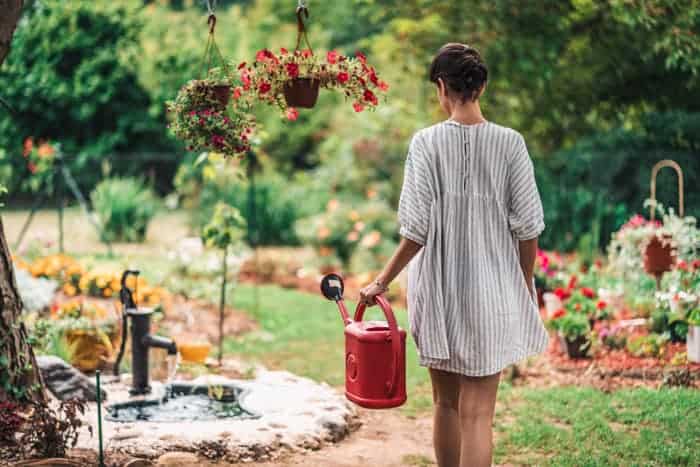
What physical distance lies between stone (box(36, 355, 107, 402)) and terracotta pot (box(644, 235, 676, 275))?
12.5ft

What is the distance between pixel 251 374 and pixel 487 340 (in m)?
3.17

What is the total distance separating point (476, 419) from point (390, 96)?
9649 millimetres

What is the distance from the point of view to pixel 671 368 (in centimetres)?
587

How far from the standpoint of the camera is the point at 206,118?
424 cm

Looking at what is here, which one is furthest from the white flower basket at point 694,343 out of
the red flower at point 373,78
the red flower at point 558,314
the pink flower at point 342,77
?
the pink flower at point 342,77

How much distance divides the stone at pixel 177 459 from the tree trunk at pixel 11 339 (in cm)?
78

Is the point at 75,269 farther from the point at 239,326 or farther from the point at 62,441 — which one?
the point at 62,441

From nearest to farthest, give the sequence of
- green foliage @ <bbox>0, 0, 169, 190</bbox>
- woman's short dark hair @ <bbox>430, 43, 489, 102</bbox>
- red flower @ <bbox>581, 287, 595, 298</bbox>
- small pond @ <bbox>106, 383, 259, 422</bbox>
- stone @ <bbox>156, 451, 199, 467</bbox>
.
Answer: woman's short dark hair @ <bbox>430, 43, 489, 102</bbox>
stone @ <bbox>156, 451, 199, 467</bbox>
small pond @ <bbox>106, 383, 259, 422</bbox>
red flower @ <bbox>581, 287, 595, 298</bbox>
green foliage @ <bbox>0, 0, 169, 190</bbox>

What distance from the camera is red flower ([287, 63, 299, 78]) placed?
13.8 ft

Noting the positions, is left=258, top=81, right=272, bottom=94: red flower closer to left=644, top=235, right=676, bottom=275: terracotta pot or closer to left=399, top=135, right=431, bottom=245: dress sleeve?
left=399, top=135, right=431, bottom=245: dress sleeve

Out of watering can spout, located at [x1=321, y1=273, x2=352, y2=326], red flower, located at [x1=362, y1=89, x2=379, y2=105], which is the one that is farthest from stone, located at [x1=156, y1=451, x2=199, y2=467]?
red flower, located at [x1=362, y1=89, x2=379, y2=105]

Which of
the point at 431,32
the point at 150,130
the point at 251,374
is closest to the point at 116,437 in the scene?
the point at 251,374

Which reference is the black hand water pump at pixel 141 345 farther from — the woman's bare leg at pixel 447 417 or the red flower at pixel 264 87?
the woman's bare leg at pixel 447 417

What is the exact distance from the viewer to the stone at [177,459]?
4168 millimetres
